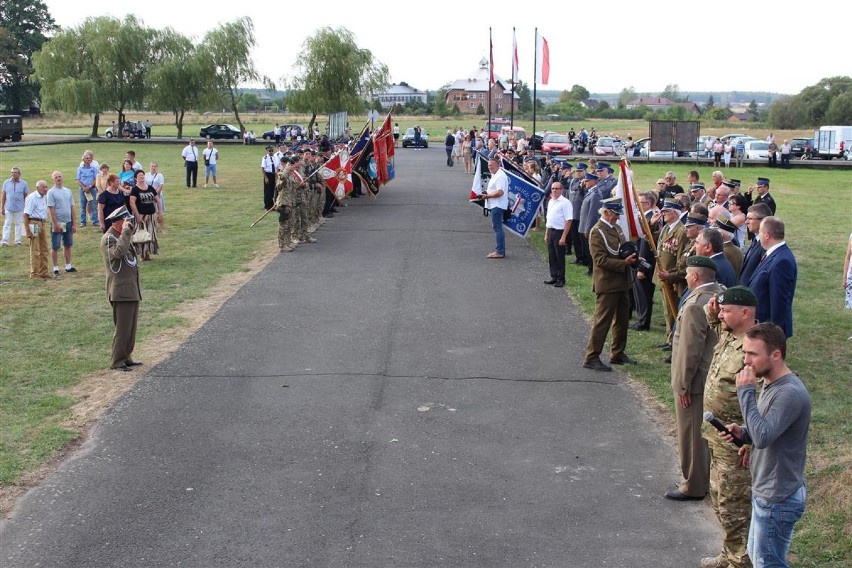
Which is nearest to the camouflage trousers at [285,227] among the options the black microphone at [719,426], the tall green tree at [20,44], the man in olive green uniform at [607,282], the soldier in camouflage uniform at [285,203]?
the soldier in camouflage uniform at [285,203]

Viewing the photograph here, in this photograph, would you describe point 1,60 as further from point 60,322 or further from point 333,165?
point 60,322

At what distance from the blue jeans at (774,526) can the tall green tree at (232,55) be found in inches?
2485

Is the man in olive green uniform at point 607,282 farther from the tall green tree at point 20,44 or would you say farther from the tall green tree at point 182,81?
the tall green tree at point 20,44

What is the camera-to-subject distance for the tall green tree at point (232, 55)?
64.2 m

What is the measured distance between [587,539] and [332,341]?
19.2 feet

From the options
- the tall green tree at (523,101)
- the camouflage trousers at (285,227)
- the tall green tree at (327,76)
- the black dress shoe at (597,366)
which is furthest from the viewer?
the tall green tree at (523,101)

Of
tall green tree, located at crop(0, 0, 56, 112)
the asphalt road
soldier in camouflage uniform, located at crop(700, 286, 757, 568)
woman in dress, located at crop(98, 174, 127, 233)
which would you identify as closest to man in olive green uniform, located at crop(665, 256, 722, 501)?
the asphalt road

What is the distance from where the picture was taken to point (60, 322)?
1274cm

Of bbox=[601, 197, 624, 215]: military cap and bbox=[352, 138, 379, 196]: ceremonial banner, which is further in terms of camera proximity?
bbox=[352, 138, 379, 196]: ceremonial banner

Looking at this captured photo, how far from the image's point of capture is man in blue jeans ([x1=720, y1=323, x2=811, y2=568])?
15.4 ft

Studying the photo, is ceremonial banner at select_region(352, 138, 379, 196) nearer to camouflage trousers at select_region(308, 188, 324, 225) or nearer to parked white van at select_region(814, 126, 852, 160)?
camouflage trousers at select_region(308, 188, 324, 225)

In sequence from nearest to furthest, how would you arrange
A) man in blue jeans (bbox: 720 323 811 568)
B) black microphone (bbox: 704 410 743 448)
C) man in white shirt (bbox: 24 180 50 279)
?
man in blue jeans (bbox: 720 323 811 568) → black microphone (bbox: 704 410 743 448) → man in white shirt (bbox: 24 180 50 279)

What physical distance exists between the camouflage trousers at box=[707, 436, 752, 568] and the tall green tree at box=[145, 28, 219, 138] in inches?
2427

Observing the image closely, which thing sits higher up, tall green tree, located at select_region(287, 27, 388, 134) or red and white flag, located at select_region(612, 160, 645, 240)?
tall green tree, located at select_region(287, 27, 388, 134)
